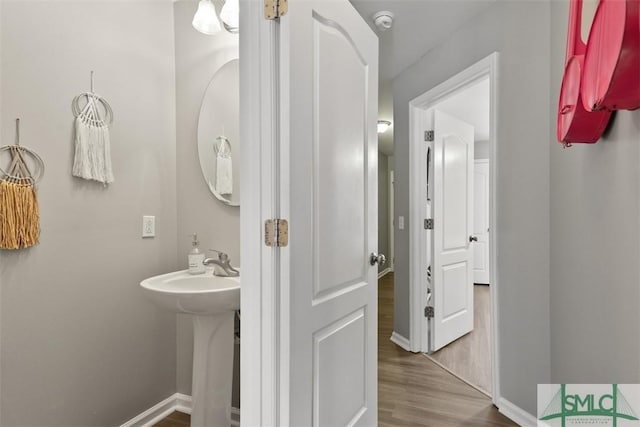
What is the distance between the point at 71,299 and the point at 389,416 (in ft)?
5.83

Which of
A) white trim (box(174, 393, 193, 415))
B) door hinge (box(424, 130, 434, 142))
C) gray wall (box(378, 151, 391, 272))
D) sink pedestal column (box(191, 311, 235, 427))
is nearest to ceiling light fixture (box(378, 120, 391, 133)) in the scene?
door hinge (box(424, 130, 434, 142))

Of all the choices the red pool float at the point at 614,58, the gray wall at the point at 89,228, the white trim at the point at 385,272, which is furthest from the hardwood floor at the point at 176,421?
the white trim at the point at 385,272

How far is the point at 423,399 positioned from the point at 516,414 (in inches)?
20.3

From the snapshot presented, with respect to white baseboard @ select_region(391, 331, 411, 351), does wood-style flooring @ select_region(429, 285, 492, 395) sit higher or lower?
lower

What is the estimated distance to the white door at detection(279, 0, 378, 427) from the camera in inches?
43.1

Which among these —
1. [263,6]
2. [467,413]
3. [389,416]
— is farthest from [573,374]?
[263,6]

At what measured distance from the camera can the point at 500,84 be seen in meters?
2.04

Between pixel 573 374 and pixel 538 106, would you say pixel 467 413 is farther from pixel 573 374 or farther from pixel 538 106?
pixel 538 106

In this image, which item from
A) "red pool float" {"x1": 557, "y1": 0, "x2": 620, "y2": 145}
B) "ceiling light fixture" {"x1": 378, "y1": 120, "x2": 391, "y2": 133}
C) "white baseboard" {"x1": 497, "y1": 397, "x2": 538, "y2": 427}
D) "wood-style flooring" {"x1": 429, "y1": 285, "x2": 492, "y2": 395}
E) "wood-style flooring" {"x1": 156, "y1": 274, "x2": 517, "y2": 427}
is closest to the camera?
"red pool float" {"x1": 557, "y1": 0, "x2": 620, "y2": 145}

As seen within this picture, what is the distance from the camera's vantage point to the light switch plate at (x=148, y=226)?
188cm

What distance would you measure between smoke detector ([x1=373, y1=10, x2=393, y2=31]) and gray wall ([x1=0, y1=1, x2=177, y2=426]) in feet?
4.11

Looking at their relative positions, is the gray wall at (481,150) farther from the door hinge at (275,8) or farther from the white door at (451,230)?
the door hinge at (275,8)

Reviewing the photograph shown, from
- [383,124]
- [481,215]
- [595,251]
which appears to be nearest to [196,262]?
[595,251]

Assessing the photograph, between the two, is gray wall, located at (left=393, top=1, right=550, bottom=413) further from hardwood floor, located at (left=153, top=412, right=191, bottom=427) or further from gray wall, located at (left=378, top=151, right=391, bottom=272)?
gray wall, located at (left=378, top=151, right=391, bottom=272)
